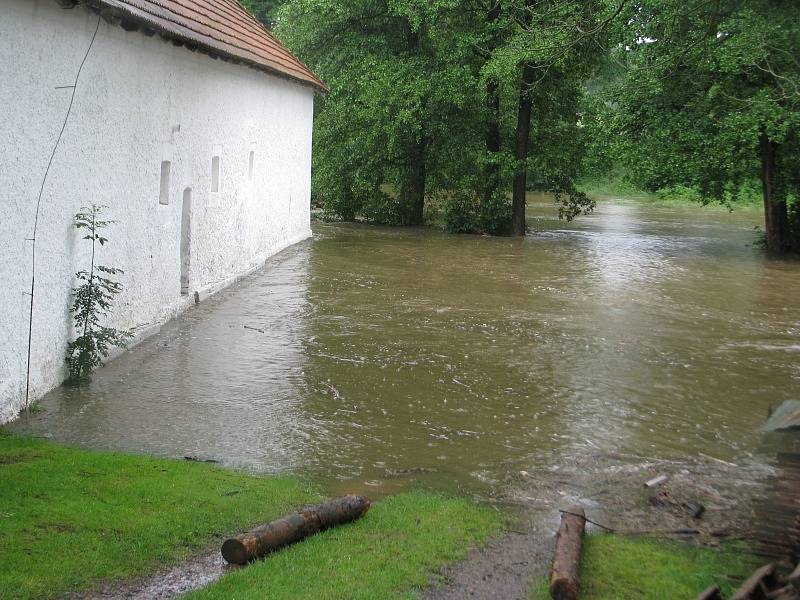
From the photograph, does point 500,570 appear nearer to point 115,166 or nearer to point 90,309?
point 90,309

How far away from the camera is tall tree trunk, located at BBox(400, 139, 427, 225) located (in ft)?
92.4

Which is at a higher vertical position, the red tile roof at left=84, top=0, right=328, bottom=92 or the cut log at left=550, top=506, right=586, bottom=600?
the red tile roof at left=84, top=0, right=328, bottom=92

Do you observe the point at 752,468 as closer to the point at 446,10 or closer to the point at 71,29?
the point at 71,29

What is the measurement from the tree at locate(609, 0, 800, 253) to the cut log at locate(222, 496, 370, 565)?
38.9 feet

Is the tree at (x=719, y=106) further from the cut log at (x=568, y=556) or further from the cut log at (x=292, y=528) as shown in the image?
the cut log at (x=292, y=528)

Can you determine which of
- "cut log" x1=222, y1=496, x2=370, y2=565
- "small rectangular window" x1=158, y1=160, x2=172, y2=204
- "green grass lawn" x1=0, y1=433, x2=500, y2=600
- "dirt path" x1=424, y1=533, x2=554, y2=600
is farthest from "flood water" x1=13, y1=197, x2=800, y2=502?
"small rectangular window" x1=158, y1=160, x2=172, y2=204

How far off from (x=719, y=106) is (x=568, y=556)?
17352mm

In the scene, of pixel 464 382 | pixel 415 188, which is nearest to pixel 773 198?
pixel 415 188

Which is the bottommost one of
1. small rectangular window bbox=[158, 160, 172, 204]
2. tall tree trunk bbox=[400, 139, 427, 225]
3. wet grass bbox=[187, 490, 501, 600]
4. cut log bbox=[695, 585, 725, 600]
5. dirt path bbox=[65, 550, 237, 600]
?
dirt path bbox=[65, 550, 237, 600]

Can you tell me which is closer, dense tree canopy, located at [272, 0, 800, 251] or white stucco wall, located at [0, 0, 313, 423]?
white stucco wall, located at [0, 0, 313, 423]

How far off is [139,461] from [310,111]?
1714 cm

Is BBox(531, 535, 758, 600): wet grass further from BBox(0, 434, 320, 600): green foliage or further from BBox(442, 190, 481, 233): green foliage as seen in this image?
BBox(442, 190, 481, 233): green foliage

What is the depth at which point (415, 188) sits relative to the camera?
28.9m

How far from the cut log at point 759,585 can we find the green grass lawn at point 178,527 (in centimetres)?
173
